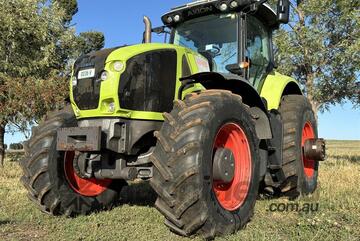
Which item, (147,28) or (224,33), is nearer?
(224,33)

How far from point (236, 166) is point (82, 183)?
6.88 ft

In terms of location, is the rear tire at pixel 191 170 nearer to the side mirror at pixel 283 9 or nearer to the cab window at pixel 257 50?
the side mirror at pixel 283 9

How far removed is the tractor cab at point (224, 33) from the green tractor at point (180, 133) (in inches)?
0.6

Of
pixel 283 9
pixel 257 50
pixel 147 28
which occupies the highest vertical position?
pixel 283 9

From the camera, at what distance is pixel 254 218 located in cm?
531

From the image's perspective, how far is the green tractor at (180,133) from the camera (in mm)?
4238

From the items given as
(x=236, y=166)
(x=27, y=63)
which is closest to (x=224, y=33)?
(x=236, y=166)

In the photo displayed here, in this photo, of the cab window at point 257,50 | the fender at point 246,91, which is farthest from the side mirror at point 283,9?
the fender at point 246,91

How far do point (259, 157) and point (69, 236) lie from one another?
231 cm

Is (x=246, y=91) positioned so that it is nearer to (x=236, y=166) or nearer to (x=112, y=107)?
(x=236, y=166)

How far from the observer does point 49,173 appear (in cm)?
539

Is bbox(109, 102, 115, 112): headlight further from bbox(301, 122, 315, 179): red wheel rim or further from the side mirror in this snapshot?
bbox(301, 122, 315, 179): red wheel rim

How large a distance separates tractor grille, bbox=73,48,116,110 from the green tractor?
1cm

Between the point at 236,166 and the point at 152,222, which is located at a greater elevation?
the point at 236,166
